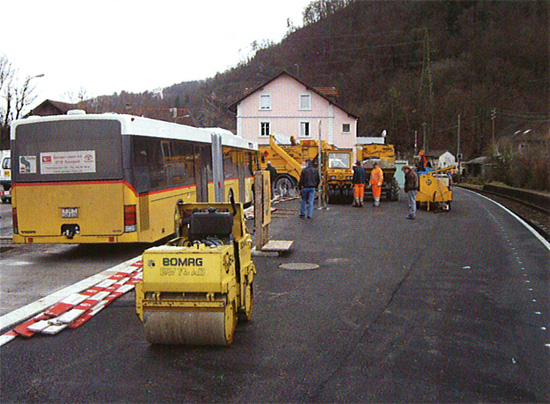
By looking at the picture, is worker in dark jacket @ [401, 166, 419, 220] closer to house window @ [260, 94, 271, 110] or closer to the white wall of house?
the white wall of house

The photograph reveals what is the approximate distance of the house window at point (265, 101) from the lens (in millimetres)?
60000

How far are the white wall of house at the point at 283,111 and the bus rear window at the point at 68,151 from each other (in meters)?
48.7

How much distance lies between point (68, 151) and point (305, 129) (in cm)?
5053

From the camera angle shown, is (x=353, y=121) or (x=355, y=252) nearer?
(x=355, y=252)

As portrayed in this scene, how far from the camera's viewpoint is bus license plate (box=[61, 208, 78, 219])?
1116 cm

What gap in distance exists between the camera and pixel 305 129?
60656mm

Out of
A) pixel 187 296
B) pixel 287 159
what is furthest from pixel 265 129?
pixel 187 296

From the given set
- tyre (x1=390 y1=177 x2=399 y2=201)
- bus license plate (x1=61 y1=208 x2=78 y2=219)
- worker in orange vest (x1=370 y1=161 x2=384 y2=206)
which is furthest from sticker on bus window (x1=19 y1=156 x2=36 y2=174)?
tyre (x1=390 y1=177 x2=399 y2=201)

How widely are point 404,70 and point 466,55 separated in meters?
13.7

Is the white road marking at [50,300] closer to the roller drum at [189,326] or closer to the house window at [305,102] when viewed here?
the roller drum at [189,326]

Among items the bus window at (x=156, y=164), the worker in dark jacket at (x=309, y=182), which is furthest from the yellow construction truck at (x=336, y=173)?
the bus window at (x=156, y=164)

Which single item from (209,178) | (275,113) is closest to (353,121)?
(275,113)

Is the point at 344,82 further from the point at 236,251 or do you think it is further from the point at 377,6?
the point at 236,251

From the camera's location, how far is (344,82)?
9731 centimetres
